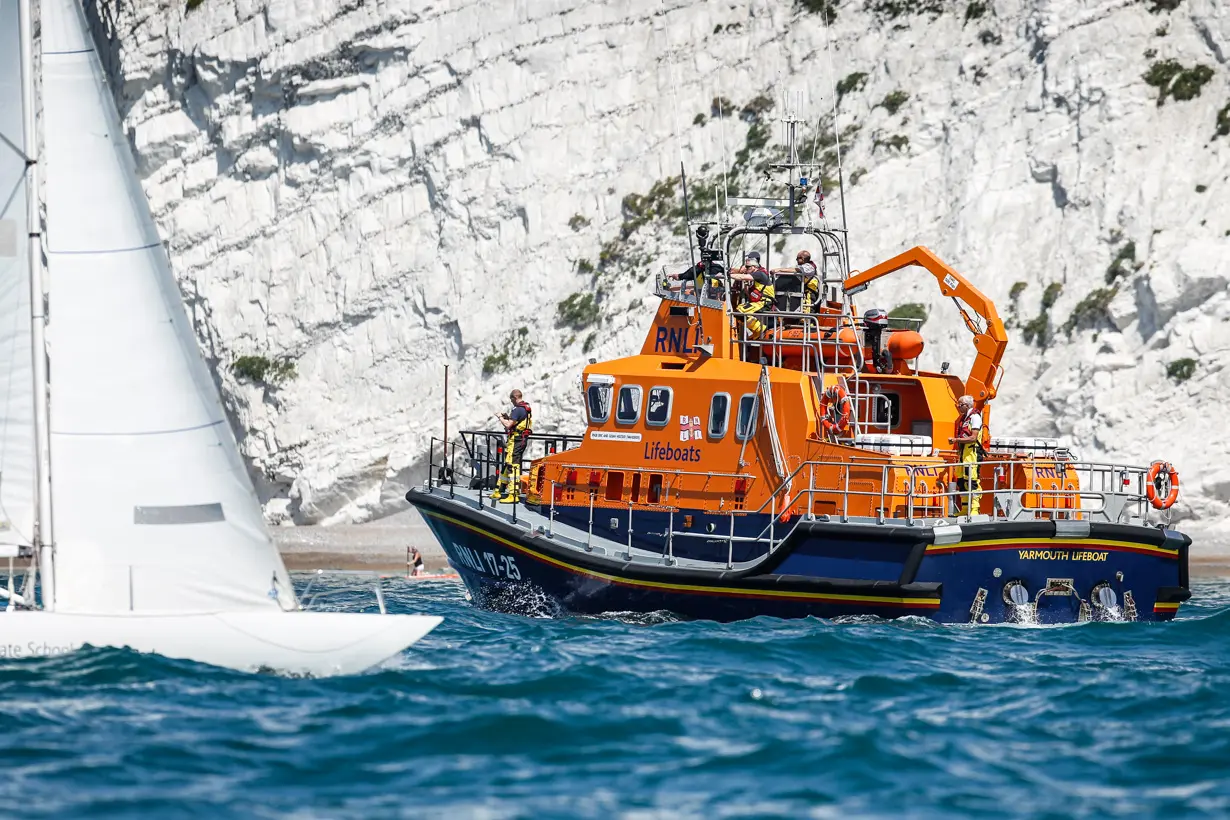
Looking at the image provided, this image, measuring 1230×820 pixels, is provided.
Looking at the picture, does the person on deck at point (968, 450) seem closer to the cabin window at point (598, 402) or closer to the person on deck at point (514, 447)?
the cabin window at point (598, 402)

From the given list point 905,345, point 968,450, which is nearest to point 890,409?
point 905,345

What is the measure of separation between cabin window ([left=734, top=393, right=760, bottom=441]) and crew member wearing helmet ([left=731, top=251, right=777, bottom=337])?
1.05 m

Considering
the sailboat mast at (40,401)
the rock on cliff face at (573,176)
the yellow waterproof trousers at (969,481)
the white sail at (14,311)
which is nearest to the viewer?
the sailboat mast at (40,401)

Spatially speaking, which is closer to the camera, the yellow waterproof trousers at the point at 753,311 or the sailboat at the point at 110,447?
the sailboat at the point at 110,447

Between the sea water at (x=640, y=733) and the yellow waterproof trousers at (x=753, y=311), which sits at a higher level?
the yellow waterproof trousers at (x=753, y=311)

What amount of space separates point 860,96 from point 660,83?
5120 mm

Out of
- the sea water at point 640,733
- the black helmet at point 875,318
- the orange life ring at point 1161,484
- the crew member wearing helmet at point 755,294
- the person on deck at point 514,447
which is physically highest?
the crew member wearing helmet at point 755,294

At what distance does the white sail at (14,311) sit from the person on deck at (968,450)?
911cm

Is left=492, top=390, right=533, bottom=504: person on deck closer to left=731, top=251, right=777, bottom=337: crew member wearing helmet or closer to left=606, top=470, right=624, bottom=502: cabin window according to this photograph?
left=606, top=470, right=624, bottom=502: cabin window

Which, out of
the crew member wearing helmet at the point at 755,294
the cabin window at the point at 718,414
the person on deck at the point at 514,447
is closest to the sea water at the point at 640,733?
the cabin window at the point at 718,414

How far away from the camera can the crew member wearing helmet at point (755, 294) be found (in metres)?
17.9

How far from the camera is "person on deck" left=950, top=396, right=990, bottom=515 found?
16.7 m

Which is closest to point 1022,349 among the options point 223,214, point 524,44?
point 524,44

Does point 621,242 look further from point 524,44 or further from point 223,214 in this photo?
point 223,214
